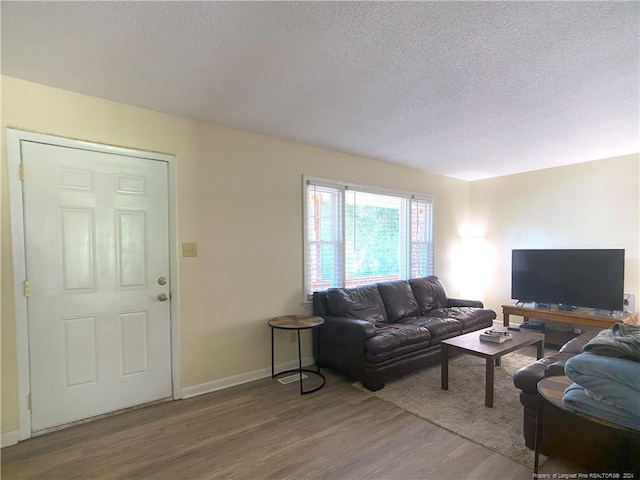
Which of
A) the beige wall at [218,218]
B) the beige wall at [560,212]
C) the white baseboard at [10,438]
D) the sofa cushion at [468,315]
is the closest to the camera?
the white baseboard at [10,438]

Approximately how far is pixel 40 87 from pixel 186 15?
1480 mm

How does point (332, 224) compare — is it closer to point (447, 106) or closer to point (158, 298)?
point (447, 106)

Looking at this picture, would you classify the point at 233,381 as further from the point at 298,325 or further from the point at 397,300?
the point at 397,300

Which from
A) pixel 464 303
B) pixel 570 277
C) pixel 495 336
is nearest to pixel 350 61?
pixel 495 336

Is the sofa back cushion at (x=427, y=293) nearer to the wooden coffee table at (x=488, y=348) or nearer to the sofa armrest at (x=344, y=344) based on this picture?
the wooden coffee table at (x=488, y=348)

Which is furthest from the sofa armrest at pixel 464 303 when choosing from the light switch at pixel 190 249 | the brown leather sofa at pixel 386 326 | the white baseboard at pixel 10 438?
the white baseboard at pixel 10 438

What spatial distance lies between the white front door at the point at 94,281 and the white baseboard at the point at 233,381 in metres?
0.19

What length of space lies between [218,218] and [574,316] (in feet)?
14.1

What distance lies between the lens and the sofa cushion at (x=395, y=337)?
9.62 feet

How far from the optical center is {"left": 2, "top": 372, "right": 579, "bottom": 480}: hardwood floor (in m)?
1.90

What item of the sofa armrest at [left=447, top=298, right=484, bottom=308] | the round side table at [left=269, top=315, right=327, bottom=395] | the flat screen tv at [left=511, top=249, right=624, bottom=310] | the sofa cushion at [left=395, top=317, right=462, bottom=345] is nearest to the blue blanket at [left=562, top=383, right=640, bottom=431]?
the round side table at [left=269, top=315, right=327, bottom=395]

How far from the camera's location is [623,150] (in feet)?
12.6

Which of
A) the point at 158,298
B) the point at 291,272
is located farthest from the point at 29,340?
the point at 291,272

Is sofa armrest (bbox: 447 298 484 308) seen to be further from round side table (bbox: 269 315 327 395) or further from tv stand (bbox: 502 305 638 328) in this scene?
round side table (bbox: 269 315 327 395)
